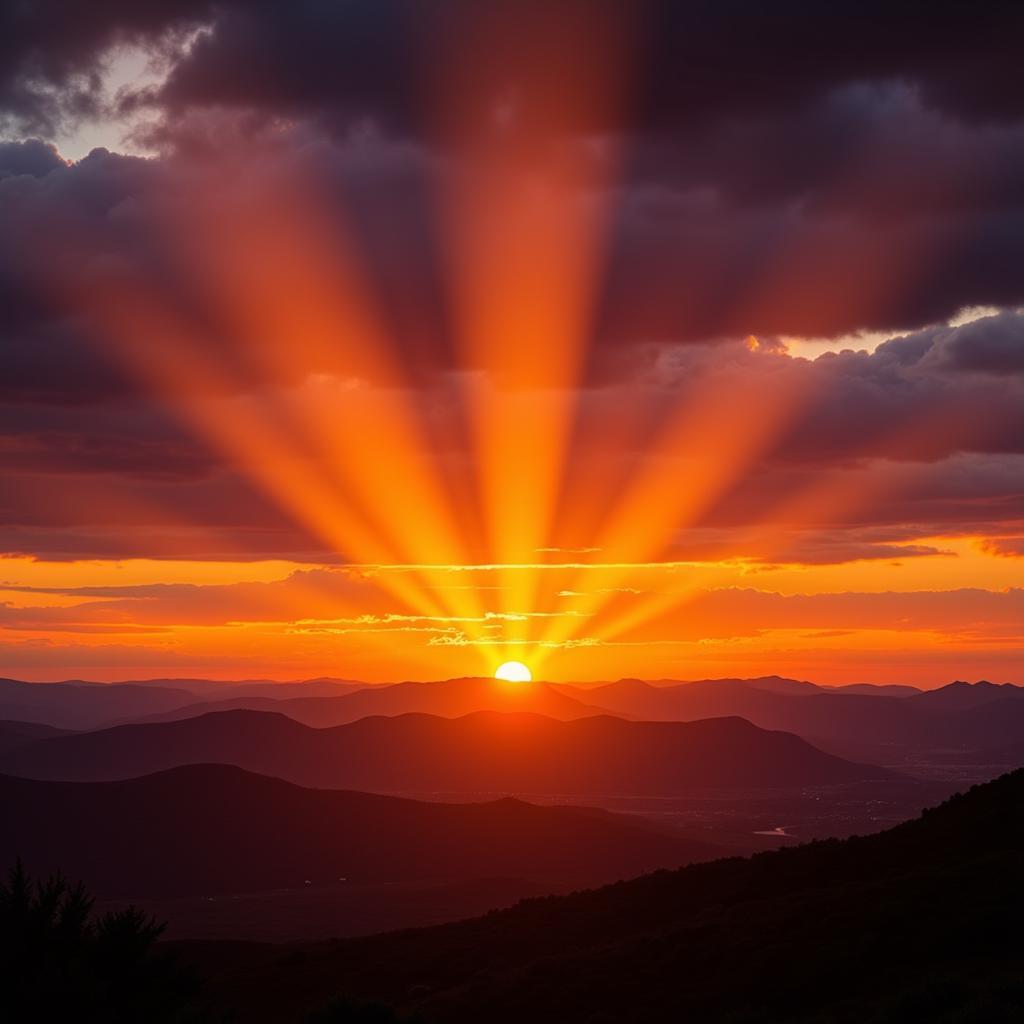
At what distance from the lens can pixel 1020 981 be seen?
3050 centimetres

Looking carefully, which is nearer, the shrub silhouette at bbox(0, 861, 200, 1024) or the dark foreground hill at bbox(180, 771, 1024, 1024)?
the shrub silhouette at bbox(0, 861, 200, 1024)

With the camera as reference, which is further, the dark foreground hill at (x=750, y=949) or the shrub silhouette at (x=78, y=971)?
the dark foreground hill at (x=750, y=949)

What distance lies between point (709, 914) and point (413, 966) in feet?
55.7

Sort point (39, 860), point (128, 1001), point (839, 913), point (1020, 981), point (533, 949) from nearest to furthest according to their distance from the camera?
point (1020, 981) < point (128, 1001) < point (839, 913) < point (533, 949) < point (39, 860)

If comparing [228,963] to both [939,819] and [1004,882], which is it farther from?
[1004,882]

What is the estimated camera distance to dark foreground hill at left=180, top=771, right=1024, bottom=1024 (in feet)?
124

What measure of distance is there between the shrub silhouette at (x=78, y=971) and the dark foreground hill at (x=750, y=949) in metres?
5.12

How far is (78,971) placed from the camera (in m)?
31.8

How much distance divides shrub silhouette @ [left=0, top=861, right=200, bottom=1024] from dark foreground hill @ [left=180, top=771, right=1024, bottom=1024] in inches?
201

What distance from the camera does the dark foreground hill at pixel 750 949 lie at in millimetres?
37906

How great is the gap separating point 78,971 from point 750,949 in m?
24.0

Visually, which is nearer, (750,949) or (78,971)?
(78,971)

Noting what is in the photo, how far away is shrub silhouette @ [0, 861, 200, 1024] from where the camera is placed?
102ft

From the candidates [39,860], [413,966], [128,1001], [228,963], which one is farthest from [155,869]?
[128,1001]
